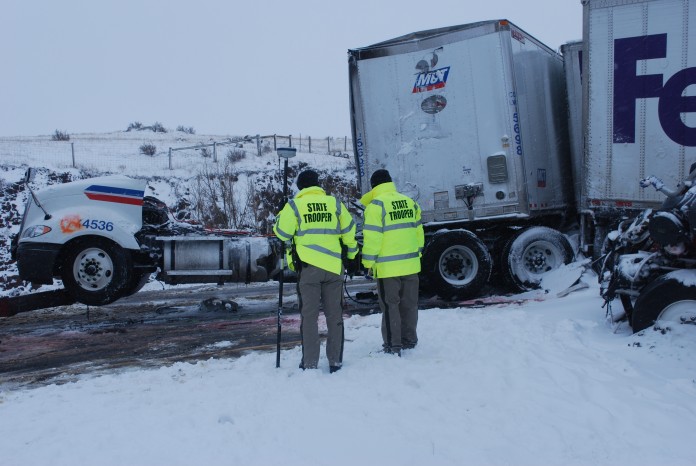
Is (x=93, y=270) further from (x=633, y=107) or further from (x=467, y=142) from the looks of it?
(x=633, y=107)

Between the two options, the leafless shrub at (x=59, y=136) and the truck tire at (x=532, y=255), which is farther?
the leafless shrub at (x=59, y=136)

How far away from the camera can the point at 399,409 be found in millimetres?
3684

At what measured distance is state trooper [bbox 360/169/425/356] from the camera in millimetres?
5215

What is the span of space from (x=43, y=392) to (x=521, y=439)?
3754 millimetres

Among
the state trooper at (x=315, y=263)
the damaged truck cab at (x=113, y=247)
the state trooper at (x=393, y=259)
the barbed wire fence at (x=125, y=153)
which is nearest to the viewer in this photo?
the state trooper at (x=315, y=263)

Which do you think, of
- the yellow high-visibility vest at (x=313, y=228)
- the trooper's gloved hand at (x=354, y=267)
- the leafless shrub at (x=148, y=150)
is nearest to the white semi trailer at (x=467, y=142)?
the trooper's gloved hand at (x=354, y=267)

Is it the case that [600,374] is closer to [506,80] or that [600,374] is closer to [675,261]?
[675,261]

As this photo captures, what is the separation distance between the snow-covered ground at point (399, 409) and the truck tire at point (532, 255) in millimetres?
3174

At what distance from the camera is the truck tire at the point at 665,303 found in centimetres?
462

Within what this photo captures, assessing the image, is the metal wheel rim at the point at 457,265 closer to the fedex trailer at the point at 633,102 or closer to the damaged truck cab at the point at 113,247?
the fedex trailer at the point at 633,102

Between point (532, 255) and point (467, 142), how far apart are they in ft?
6.83

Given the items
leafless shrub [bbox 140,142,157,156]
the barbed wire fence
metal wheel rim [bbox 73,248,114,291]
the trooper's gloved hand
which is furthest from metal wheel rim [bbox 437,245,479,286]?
leafless shrub [bbox 140,142,157,156]

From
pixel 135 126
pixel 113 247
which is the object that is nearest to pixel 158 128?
pixel 135 126

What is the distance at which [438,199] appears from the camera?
8.80 meters
